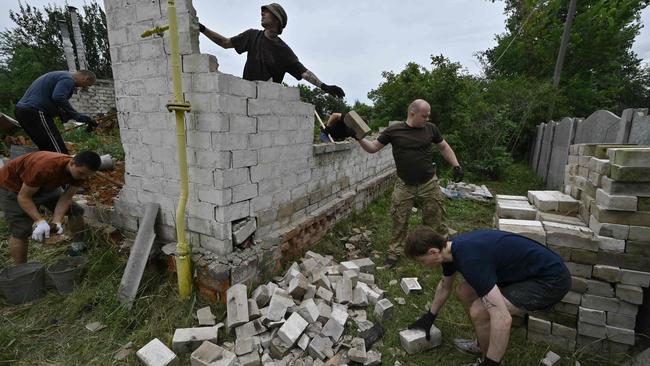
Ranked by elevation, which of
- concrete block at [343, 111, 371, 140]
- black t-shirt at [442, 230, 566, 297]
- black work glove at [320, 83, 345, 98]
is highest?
black work glove at [320, 83, 345, 98]

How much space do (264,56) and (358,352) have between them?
9.89 feet

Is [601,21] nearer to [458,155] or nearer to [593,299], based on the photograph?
[458,155]

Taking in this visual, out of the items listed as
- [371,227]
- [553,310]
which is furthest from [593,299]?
[371,227]

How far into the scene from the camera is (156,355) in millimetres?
2043

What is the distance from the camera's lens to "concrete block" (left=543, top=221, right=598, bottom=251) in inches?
87.0

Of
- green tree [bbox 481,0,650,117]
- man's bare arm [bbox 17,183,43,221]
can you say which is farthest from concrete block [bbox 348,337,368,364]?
green tree [bbox 481,0,650,117]

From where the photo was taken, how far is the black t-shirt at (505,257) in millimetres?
1990

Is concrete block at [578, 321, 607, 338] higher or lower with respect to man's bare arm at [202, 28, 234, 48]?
lower

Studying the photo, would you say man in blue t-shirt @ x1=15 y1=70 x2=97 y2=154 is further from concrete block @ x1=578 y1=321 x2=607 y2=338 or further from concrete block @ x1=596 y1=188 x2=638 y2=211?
concrete block @ x1=578 y1=321 x2=607 y2=338

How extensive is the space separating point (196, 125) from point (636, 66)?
1224 inches

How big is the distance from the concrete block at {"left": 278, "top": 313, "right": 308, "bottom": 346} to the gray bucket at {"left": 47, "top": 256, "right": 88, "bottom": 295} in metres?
2.04

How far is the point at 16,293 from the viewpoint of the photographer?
2604 mm

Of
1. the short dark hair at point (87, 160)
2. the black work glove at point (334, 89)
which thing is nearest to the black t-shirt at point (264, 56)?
the black work glove at point (334, 89)

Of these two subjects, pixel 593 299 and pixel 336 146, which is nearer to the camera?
pixel 593 299
